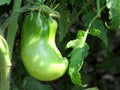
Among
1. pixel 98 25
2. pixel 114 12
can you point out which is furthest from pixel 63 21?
pixel 114 12

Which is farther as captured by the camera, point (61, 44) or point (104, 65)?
point (104, 65)

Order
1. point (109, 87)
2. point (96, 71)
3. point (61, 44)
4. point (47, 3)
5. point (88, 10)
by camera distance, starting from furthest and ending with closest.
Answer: point (109, 87)
point (96, 71)
point (61, 44)
point (88, 10)
point (47, 3)

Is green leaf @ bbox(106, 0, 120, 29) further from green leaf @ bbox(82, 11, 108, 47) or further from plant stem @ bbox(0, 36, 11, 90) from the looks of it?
plant stem @ bbox(0, 36, 11, 90)

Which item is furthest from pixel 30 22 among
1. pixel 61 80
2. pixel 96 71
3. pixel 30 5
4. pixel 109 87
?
pixel 109 87

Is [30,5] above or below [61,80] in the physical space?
above

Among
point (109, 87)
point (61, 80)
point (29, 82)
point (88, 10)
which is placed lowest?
point (109, 87)

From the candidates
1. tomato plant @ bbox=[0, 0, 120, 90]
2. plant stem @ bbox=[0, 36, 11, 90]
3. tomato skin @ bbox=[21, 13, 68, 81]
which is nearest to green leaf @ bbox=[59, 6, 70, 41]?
tomato plant @ bbox=[0, 0, 120, 90]

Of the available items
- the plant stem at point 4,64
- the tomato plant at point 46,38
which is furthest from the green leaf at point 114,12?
the plant stem at point 4,64

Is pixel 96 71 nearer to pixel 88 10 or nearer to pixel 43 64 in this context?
pixel 88 10
